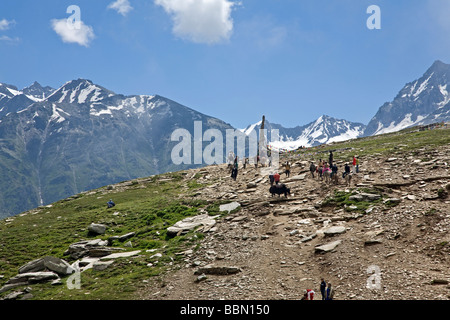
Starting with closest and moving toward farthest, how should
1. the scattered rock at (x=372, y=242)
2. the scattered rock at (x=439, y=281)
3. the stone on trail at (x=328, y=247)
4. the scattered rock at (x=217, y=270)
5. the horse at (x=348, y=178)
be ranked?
the scattered rock at (x=439, y=281), the scattered rock at (x=372, y=242), the scattered rock at (x=217, y=270), the stone on trail at (x=328, y=247), the horse at (x=348, y=178)

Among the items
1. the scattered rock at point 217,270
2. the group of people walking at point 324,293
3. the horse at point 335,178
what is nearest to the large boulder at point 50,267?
the scattered rock at point 217,270

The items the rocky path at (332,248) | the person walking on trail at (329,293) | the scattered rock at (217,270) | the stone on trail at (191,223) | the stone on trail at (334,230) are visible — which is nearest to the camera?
the person walking on trail at (329,293)

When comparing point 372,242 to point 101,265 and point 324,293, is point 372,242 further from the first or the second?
point 101,265

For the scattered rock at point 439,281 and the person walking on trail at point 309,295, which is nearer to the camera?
the scattered rock at point 439,281

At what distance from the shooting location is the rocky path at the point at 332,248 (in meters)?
16.6

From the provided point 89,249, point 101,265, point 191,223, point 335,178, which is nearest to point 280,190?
point 335,178

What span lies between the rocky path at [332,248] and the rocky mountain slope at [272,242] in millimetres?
74

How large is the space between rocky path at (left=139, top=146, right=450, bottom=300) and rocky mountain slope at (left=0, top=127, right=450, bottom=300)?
7cm

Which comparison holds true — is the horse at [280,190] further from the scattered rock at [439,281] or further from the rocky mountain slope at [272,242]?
the scattered rock at [439,281]

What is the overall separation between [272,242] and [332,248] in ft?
14.9

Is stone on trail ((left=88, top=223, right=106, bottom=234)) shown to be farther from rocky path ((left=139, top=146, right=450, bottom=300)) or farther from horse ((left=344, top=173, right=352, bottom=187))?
horse ((left=344, top=173, right=352, bottom=187))

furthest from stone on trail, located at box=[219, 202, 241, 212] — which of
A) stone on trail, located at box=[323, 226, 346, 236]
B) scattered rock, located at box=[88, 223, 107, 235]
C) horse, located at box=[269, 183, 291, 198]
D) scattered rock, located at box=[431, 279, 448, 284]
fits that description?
scattered rock, located at box=[431, 279, 448, 284]

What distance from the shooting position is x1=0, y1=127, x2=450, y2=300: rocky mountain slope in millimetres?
17484
